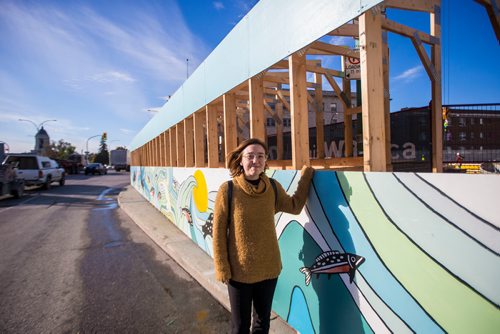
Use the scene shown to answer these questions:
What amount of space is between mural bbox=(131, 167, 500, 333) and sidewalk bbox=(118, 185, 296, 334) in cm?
82

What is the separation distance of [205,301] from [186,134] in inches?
161

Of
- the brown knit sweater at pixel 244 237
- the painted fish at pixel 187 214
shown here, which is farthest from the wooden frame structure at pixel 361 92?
the painted fish at pixel 187 214

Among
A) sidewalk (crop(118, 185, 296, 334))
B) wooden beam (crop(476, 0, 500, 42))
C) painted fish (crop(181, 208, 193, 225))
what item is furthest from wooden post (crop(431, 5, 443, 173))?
painted fish (crop(181, 208, 193, 225))

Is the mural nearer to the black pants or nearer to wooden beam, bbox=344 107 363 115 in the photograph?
the black pants

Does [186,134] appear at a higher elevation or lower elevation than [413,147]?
higher

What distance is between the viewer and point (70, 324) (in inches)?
120

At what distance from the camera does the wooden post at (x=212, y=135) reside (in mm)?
4938

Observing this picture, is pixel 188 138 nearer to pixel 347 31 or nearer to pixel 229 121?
pixel 229 121

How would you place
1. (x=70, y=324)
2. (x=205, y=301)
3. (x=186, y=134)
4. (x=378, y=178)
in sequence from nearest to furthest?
(x=378, y=178) → (x=70, y=324) → (x=205, y=301) → (x=186, y=134)

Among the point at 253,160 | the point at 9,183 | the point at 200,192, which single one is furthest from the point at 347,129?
the point at 9,183

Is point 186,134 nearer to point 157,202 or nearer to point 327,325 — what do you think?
point 157,202

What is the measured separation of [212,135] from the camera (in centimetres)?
495

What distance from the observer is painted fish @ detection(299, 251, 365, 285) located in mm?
2031

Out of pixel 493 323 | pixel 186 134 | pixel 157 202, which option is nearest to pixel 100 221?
pixel 157 202
